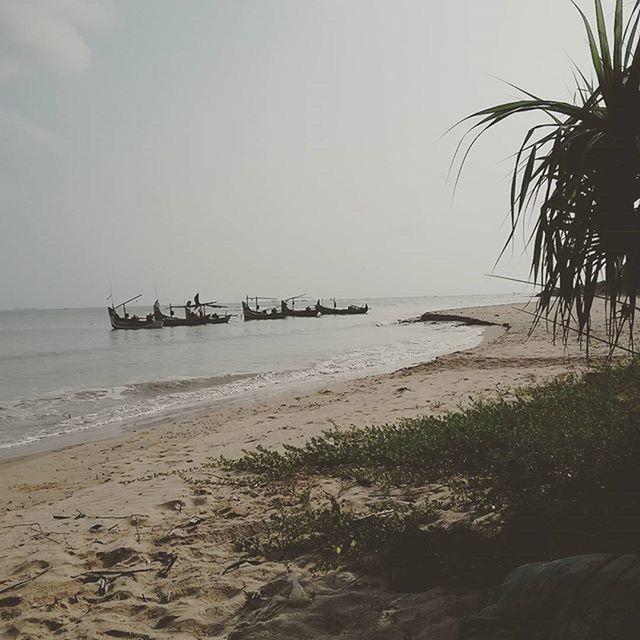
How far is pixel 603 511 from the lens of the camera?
Answer: 289cm

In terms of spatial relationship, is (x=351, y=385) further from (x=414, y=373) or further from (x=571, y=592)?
(x=571, y=592)

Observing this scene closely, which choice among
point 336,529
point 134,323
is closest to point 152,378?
point 336,529

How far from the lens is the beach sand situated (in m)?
2.81

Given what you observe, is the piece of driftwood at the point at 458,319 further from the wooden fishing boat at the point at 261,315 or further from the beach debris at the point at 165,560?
the beach debris at the point at 165,560

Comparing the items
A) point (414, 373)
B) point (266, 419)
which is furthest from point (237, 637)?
point (414, 373)

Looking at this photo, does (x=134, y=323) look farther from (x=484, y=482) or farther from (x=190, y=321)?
(x=484, y=482)

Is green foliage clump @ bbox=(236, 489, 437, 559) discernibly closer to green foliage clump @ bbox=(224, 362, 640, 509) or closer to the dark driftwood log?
green foliage clump @ bbox=(224, 362, 640, 509)

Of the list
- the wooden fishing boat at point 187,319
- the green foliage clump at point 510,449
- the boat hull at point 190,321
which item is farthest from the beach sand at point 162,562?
the boat hull at point 190,321

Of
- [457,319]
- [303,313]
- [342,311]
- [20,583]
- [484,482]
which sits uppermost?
[342,311]

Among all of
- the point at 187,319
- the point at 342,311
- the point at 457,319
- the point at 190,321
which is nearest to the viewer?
the point at 457,319

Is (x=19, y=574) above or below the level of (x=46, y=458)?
above

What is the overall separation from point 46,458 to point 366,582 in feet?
25.6

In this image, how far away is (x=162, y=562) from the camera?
3.80 m

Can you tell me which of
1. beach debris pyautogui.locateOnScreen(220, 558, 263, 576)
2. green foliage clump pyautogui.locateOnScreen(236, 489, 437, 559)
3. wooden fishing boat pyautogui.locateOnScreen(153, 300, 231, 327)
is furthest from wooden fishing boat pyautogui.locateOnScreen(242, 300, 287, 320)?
beach debris pyautogui.locateOnScreen(220, 558, 263, 576)
